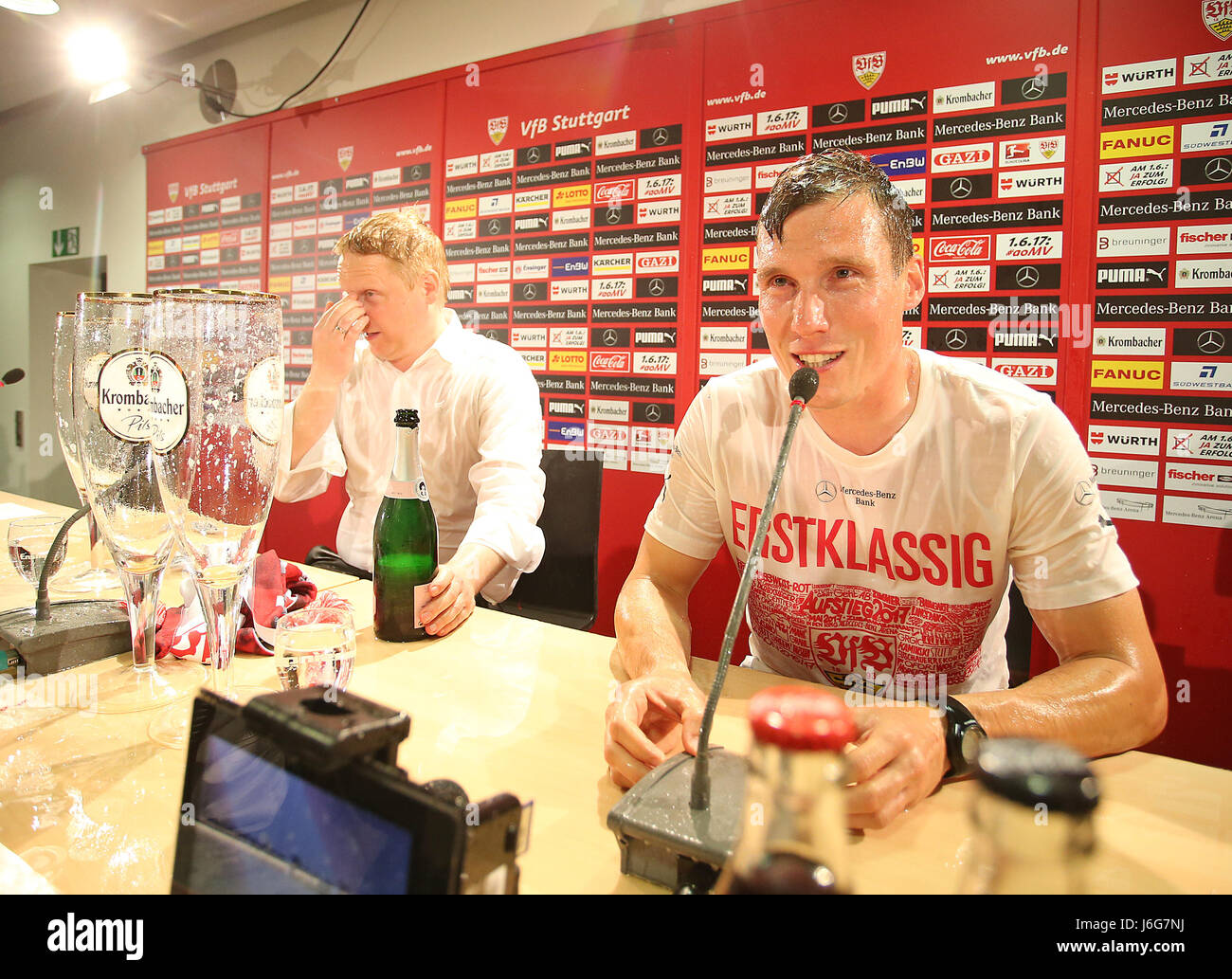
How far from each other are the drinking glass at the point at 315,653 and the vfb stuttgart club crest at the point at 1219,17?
8.54 feet

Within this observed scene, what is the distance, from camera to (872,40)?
2389 millimetres

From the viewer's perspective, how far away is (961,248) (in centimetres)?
230

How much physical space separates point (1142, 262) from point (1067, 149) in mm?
393

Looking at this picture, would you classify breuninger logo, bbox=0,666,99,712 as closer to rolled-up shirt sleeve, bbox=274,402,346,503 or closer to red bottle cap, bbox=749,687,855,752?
red bottle cap, bbox=749,687,855,752

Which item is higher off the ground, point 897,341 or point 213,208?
point 213,208

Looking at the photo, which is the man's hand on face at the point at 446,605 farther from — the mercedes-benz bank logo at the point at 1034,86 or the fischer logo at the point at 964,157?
the mercedes-benz bank logo at the point at 1034,86

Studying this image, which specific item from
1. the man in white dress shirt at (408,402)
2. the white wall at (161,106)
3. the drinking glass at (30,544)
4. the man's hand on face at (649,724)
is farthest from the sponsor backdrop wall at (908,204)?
the drinking glass at (30,544)

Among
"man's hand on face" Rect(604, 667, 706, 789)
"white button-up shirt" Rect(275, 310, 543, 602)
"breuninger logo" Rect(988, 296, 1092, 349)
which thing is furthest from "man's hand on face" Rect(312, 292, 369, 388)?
"breuninger logo" Rect(988, 296, 1092, 349)

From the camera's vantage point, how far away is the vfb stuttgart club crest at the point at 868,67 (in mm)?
2381

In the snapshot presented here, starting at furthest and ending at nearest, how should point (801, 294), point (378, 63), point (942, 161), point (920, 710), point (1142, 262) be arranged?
point (378, 63) < point (942, 161) < point (1142, 262) < point (801, 294) < point (920, 710)

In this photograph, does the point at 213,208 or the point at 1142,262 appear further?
the point at 213,208

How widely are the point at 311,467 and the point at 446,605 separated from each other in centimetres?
106
